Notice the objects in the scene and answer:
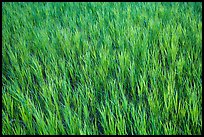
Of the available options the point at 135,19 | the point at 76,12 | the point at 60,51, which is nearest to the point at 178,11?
the point at 135,19

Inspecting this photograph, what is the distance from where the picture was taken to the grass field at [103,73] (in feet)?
3.39

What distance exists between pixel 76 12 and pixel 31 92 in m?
1.44

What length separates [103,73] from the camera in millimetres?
1334

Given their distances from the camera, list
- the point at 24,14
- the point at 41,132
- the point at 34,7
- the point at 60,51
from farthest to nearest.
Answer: the point at 34,7
the point at 24,14
the point at 60,51
the point at 41,132

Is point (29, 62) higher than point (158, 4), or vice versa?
point (158, 4)

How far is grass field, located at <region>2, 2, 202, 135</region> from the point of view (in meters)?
1.03

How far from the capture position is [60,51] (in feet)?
5.62

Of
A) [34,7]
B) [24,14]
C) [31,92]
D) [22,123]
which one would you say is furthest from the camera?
[34,7]

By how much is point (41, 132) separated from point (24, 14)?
1858 mm

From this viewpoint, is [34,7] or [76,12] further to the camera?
[34,7]

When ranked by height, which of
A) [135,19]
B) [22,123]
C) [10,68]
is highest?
[135,19]

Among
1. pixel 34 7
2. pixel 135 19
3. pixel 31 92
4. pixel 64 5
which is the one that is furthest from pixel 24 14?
pixel 31 92

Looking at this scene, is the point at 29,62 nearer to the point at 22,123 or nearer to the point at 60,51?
the point at 60,51

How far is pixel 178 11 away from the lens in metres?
2.30
